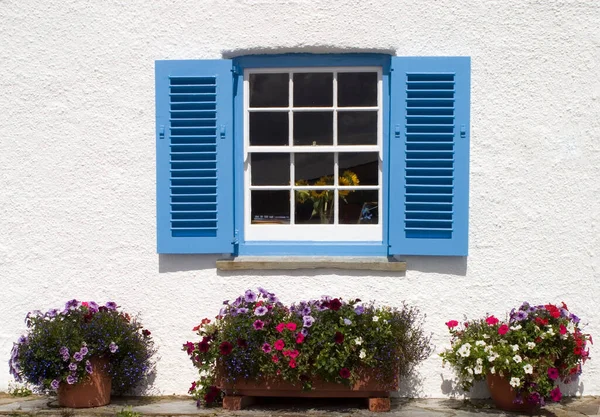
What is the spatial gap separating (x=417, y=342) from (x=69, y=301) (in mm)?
2476

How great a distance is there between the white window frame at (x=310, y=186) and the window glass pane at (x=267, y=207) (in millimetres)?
37

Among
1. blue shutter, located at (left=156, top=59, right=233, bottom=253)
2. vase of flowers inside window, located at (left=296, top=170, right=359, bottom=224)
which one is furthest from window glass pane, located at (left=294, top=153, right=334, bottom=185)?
blue shutter, located at (left=156, top=59, right=233, bottom=253)

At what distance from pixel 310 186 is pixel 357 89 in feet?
2.59

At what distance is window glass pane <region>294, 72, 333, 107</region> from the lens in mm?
6766

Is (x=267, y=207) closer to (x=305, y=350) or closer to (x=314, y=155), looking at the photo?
(x=314, y=155)

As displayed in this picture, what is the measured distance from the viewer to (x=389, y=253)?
21.7 feet

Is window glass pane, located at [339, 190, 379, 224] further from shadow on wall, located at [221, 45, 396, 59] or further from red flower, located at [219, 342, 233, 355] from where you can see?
red flower, located at [219, 342, 233, 355]

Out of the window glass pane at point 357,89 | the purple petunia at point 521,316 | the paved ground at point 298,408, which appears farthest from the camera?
the window glass pane at point 357,89

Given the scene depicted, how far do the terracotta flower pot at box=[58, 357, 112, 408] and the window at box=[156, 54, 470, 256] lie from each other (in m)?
0.93

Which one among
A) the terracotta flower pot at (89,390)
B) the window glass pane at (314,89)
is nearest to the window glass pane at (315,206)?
the window glass pane at (314,89)

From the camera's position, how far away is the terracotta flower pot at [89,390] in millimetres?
6312

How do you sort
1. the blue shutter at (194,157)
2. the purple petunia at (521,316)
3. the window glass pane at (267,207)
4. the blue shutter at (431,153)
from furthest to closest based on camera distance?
the window glass pane at (267,207) < the blue shutter at (194,157) < the blue shutter at (431,153) < the purple petunia at (521,316)

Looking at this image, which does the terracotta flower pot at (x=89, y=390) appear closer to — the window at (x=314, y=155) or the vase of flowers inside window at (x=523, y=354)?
the window at (x=314, y=155)

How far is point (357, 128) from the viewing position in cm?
677
